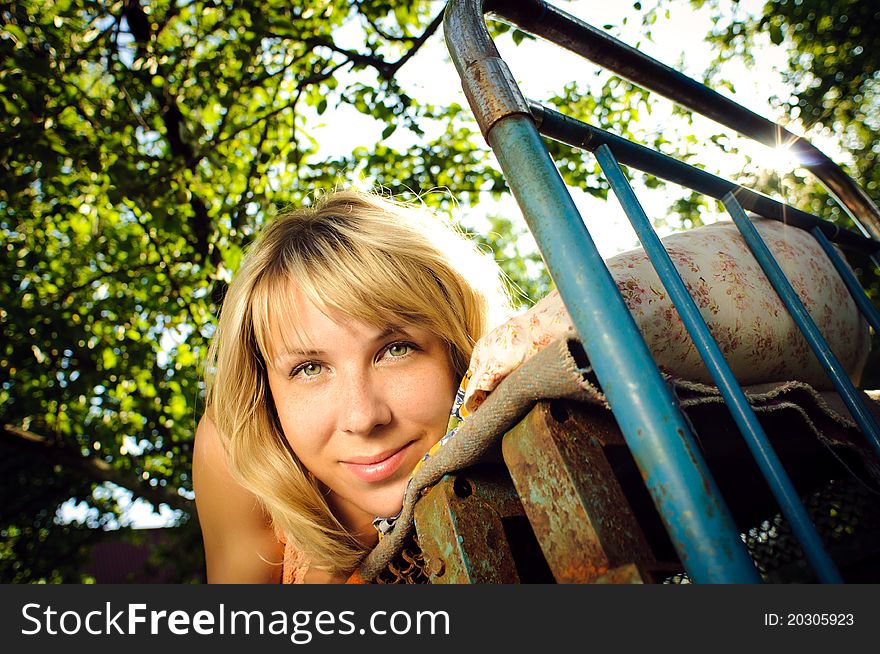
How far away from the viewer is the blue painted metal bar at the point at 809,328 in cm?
105

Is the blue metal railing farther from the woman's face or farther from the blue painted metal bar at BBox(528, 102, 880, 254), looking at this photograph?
the woman's face

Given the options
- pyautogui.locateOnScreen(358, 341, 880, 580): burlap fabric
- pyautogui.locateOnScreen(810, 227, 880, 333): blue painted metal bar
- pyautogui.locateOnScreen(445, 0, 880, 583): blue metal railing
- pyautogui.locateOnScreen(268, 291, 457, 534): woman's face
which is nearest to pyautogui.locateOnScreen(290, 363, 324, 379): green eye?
pyautogui.locateOnScreen(268, 291, 457, 534): woman's face

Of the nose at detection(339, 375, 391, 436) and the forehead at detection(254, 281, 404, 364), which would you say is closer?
the nose at detection(339, 375, 391, 436)

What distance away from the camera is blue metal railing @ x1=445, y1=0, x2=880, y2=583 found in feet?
2.02

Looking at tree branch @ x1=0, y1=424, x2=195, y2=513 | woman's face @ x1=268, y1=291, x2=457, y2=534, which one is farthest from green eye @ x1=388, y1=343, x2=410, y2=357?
tree branch @ x1=0, y1=424, x2=195, y2=513

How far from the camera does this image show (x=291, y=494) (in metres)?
1.89

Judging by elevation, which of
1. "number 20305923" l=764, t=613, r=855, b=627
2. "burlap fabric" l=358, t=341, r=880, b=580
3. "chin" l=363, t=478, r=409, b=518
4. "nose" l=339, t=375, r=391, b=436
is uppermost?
"nose" l=339, t=375, r=391, b=436

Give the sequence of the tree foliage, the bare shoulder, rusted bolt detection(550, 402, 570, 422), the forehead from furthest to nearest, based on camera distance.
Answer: the tree foliage < the bare shoulder < the forehead < rusted bolt detection(550, 402, 570, 422)

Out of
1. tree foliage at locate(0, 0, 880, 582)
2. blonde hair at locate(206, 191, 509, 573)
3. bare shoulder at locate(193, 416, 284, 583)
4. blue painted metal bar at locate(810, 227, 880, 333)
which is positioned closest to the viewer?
blue painted metal bar at locate(810, 227, 880, 333)

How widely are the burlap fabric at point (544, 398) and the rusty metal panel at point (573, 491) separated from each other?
1.4 inches

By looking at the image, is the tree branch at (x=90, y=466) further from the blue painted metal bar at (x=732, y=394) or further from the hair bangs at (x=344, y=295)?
the blue painted metal bar at (x=732, y=394)

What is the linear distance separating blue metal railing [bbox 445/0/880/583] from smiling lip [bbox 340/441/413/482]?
2.80 feet

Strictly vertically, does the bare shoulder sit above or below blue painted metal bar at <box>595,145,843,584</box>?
above

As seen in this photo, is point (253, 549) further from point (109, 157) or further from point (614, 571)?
point (109, 157)
